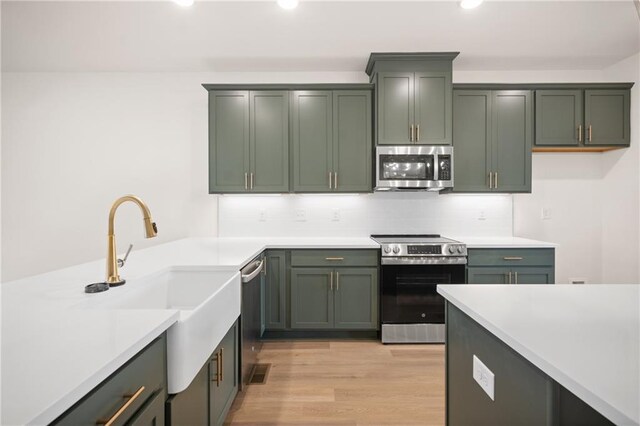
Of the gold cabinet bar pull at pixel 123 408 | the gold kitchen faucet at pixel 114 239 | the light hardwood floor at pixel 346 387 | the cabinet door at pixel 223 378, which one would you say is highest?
the gold kitchen faucet at pixel 114 239

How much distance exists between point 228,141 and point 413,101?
191cm

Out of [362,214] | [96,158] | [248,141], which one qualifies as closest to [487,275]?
[362,214]

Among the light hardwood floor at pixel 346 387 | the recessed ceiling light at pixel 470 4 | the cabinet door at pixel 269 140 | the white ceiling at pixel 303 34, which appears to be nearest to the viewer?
the light hardwood floor at pixel 346 387

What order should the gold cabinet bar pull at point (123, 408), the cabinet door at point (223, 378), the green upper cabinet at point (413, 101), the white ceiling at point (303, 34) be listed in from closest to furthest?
the gold cabinet bar pull at point (123, 408) < the cabinet door at point (223, 378) < the white ceiling at point (303, 34) < the green upper cabinet at point (413, 101)

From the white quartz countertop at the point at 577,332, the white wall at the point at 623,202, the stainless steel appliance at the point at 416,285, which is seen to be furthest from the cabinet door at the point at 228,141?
the white wall at the point at 623,202

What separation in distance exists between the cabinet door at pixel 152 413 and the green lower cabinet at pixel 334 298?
6.57 feet

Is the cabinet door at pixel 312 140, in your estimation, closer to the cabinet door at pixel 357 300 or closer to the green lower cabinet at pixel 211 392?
the cabinet door at pixel 357 300

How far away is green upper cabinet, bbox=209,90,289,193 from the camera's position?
3195 millimetres

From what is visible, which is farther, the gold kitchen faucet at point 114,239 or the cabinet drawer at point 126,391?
the gold kitchen faucet at point 114,239

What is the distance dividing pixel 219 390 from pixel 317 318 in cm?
149

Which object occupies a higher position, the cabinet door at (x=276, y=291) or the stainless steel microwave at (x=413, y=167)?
the stainless steel microwave at (x=413, y=167)

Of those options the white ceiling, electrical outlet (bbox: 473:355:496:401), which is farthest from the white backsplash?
electrical outlet (bbox: 473:355:496:401)

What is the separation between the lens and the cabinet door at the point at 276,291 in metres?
2.98

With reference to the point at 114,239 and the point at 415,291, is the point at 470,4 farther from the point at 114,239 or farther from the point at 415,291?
the point at 114,239
